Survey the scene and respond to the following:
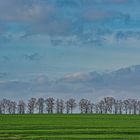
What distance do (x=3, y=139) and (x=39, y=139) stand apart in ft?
11.3

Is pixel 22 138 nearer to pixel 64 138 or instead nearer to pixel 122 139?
pixel 64 138

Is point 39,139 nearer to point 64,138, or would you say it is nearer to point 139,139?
point 64,138

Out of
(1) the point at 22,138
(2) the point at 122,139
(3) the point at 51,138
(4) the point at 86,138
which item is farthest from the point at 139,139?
(1) the point at 22,138

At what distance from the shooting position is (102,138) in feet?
151

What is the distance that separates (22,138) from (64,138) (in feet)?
13.7

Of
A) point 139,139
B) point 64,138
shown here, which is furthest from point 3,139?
point 139,139

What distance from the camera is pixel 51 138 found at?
46000mm

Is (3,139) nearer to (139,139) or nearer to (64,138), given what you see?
(64,138)

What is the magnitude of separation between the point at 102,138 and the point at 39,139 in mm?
5916

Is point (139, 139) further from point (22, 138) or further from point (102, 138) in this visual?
point (22, 138)

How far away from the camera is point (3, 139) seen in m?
45.7

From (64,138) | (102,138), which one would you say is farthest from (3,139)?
(102,138)

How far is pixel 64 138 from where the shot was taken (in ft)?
151

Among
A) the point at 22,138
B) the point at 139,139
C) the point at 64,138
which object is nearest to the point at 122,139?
the point at 139,139
